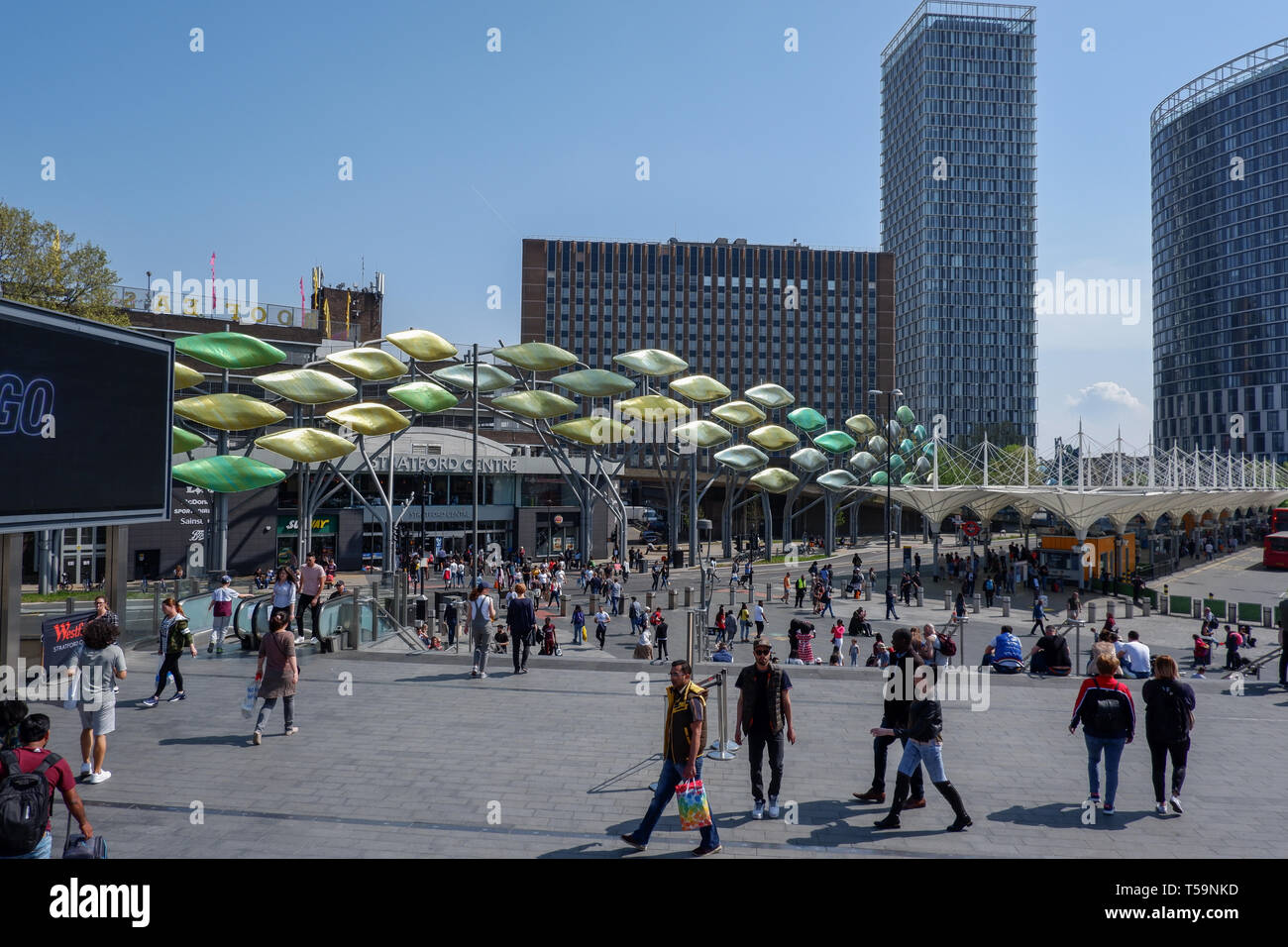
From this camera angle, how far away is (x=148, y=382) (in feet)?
42.8

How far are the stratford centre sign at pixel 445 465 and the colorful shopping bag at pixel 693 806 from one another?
46.8 meters

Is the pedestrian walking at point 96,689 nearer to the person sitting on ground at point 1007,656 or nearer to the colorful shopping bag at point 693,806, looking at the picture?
the colorful shopping bag at point 693,806

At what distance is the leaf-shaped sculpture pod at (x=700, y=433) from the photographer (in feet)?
172

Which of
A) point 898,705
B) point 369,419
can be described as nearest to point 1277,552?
point 369,419

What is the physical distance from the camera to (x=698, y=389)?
54656mm

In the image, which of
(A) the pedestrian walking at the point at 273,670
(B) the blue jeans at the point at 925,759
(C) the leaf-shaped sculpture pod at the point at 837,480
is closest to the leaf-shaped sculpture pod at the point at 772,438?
(C) the leaf-shaped sculpture pod at the point at 837,480

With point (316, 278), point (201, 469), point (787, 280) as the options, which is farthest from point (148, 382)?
point (787, 280)

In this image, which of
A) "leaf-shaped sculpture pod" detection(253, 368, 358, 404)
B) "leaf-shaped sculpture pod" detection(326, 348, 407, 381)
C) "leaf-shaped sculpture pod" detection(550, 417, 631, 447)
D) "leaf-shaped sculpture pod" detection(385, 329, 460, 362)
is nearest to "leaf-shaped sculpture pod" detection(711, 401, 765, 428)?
"leaf-shaped sculpture pod" detection(550, 417, 631, 447)

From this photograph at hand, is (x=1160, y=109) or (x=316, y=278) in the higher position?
(x=1160, y=109)

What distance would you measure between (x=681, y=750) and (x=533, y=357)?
44729mm

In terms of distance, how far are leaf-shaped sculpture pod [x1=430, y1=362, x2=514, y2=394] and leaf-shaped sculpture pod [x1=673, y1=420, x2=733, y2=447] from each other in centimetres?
1082

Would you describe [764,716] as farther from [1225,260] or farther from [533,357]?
[1225,260]
